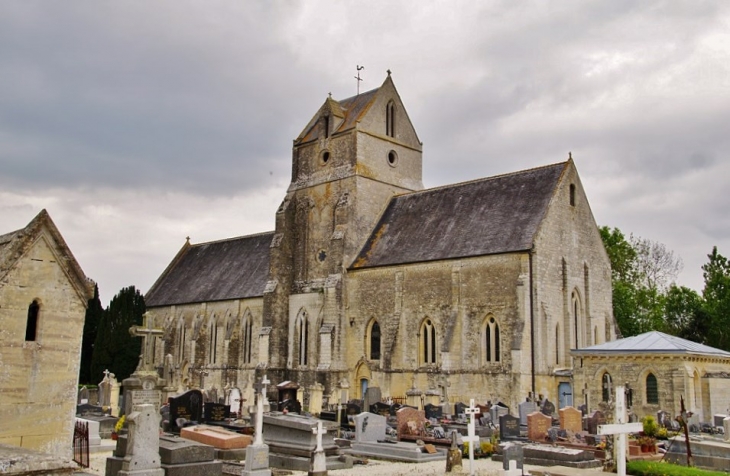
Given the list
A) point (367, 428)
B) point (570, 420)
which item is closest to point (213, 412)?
point (367, 428)

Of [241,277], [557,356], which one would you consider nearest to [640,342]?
[557,356]

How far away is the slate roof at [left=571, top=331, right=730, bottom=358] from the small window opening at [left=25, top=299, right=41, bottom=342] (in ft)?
71.2

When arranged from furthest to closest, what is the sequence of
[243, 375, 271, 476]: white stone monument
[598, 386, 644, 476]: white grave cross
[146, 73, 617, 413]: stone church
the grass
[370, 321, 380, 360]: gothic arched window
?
[370, 321, 380, 360]: gothic arched window < [146, 73, 617, 413]: stone church < [243, 375, 271, 476]: white stone monument < the grass < [598, 386, 644, 476]: white grave cross

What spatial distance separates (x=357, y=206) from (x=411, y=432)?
61.8 feet

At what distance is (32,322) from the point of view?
1265 centimetres

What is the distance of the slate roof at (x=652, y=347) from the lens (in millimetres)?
26688

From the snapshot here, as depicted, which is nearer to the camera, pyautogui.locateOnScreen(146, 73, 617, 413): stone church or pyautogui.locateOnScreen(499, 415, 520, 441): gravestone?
pyautogui.locateOnScreen(499, 415, 520, 441): gravestone

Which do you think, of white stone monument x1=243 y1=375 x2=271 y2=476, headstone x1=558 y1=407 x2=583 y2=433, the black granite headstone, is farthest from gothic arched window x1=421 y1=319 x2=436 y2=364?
white stone monument x1=243 y1=375 x2=271 y2=476

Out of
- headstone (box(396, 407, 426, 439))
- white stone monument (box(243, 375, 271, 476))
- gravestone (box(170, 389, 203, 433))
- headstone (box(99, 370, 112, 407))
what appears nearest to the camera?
white stone monument (box(243, 375, 271, 476))

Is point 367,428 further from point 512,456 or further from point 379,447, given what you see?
point 512,456

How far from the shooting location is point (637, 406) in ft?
89.0

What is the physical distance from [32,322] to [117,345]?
31.9 metres

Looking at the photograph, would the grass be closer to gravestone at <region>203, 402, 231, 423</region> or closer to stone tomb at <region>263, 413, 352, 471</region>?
stone tomb at <region>263, 413, 352, 471</region>

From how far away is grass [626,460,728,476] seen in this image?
502 inches
